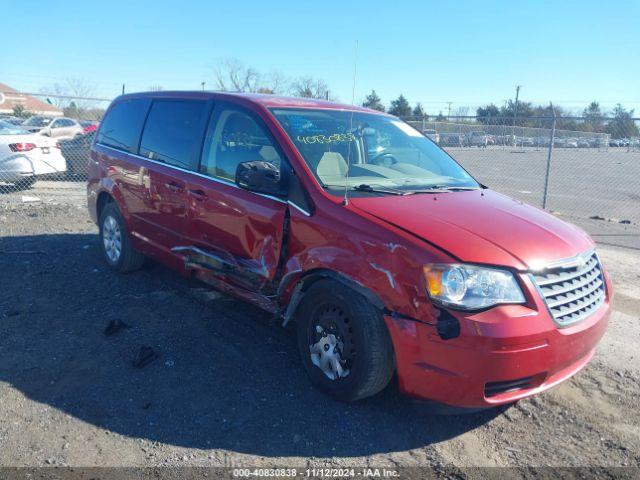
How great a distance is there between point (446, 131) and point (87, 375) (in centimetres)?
2029

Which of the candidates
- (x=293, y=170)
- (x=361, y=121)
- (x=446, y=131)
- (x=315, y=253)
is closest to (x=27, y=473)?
(x=315, y=253)

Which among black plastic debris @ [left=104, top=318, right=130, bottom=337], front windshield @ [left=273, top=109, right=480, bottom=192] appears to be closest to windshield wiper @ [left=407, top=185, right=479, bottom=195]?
front windshield @ [left=273, top=109, right=480, bottom=192]

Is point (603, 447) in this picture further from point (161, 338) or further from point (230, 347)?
point (161, 338)

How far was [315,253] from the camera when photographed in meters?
3.54

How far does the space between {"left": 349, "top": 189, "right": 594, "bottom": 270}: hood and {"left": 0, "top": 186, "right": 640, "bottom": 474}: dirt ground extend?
101 cm

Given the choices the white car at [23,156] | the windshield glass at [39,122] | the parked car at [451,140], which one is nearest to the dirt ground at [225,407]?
the white car at [23,156]

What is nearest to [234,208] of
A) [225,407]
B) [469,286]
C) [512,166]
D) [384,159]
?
[384,159]

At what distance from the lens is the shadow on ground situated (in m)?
3.25

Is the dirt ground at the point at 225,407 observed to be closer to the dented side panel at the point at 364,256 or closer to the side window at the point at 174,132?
the dented side panel at the point at 364,256

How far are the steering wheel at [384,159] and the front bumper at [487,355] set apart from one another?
1714 mm

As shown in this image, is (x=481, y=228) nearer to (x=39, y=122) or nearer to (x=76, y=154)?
(x=76, y=154)

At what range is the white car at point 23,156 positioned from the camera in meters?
11.1

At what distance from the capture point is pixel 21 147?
11195 mm

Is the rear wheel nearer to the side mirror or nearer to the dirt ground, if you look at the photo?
the dirt ground
